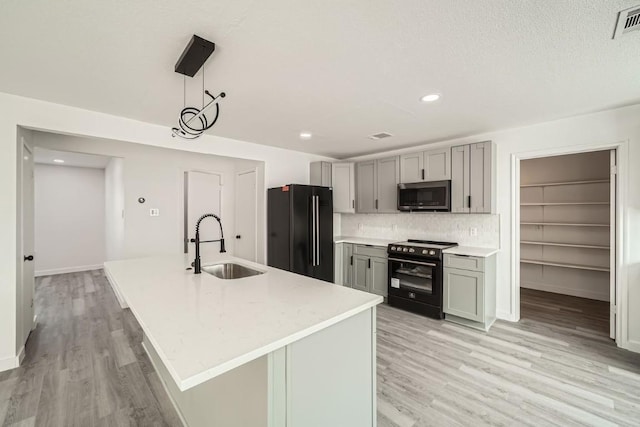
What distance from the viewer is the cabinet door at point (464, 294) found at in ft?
10.3

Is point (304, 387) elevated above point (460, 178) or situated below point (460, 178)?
below

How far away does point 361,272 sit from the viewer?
435cm

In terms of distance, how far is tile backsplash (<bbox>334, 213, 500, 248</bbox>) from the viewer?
363 centimetres

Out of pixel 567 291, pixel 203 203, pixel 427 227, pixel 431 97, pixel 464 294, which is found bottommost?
pixel 567 291

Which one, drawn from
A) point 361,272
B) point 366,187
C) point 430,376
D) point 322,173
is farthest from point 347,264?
point 430,376

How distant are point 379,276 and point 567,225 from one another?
312cm

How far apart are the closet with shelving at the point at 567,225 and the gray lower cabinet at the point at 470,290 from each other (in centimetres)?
192

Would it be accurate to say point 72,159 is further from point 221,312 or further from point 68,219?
point 221,312

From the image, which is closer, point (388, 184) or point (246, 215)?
point (388, 184)

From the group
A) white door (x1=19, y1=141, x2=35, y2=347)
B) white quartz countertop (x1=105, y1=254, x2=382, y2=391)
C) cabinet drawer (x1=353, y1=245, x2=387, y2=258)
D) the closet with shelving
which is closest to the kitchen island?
white quartz countertop (x1=105, y1=254, x2=382, y2=391)

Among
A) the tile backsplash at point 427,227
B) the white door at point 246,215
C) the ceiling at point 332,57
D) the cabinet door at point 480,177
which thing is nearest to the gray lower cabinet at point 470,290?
the tile backsplash at point 427,227

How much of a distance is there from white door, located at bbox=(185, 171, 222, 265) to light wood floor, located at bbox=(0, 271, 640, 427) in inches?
64.5

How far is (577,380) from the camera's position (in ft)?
7.35

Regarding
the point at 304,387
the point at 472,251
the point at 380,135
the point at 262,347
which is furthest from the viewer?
the point at 380,135
